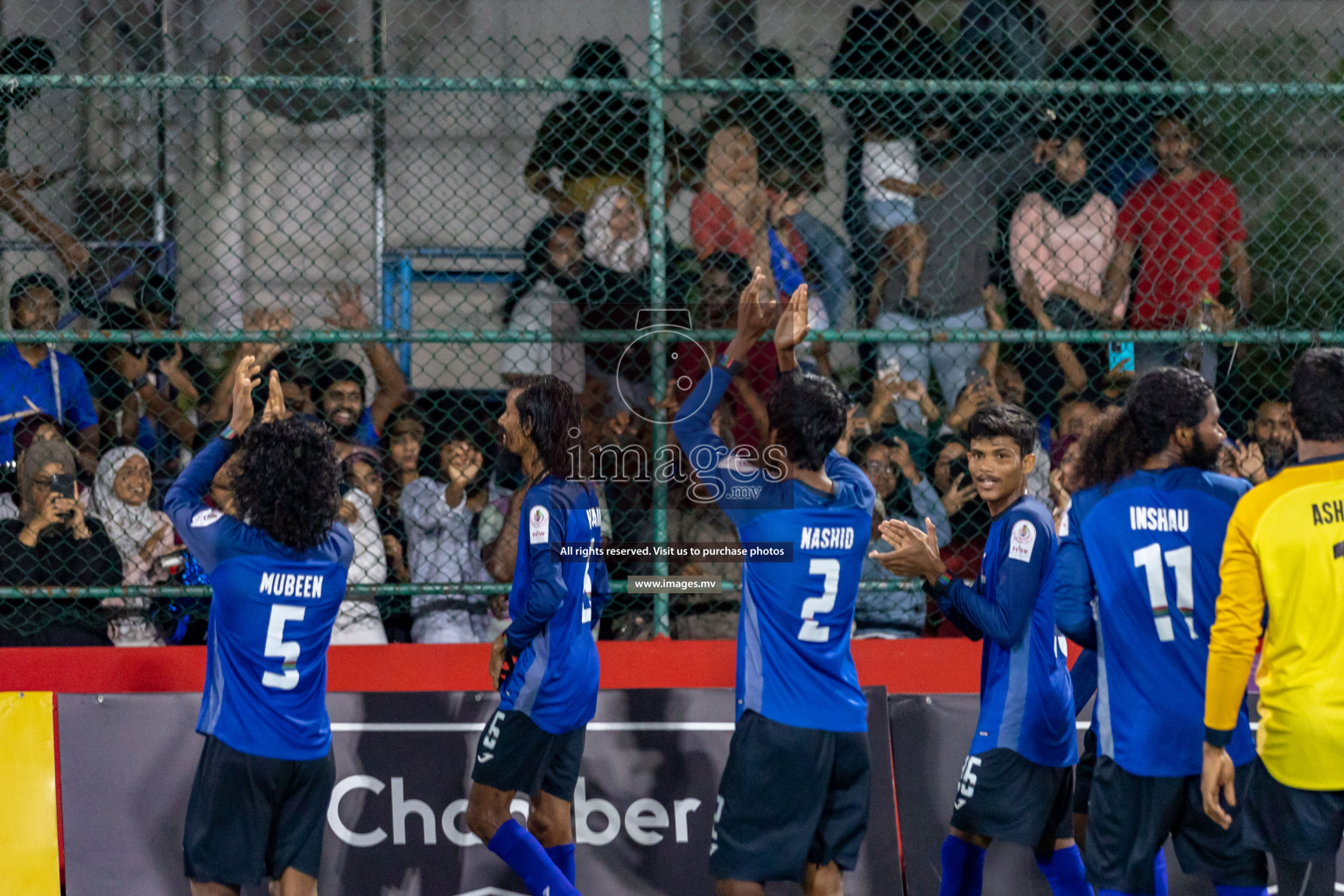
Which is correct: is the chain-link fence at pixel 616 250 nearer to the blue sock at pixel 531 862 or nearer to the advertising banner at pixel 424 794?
the advertising banner at pixel 424 794

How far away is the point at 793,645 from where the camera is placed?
400 centimetres

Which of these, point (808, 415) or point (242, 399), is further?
point (242, 399)

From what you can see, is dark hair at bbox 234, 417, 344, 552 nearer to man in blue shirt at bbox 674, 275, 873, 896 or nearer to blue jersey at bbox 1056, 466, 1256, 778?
man in blue shirt at bbox 674, 275, 873, 896

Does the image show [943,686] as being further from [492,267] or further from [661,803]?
[492,267]

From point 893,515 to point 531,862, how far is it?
2251mm

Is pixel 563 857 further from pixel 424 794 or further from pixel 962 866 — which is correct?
pixel 962 866

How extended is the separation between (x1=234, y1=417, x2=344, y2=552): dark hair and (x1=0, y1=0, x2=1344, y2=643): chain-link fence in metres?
1.03

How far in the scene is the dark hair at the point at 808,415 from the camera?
397 centimetres

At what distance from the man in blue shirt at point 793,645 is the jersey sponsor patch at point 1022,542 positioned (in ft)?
1.55

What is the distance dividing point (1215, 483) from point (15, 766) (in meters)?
4.48

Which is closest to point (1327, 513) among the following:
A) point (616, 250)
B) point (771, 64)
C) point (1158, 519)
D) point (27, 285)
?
point (1158, 519)

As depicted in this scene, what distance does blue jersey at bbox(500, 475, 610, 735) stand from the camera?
4.43 metres

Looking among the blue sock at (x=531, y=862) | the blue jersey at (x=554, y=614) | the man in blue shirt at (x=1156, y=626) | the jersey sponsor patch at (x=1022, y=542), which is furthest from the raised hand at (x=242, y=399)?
the man in blue shirt at (x=1156, y=626)

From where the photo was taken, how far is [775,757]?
3949 mm
